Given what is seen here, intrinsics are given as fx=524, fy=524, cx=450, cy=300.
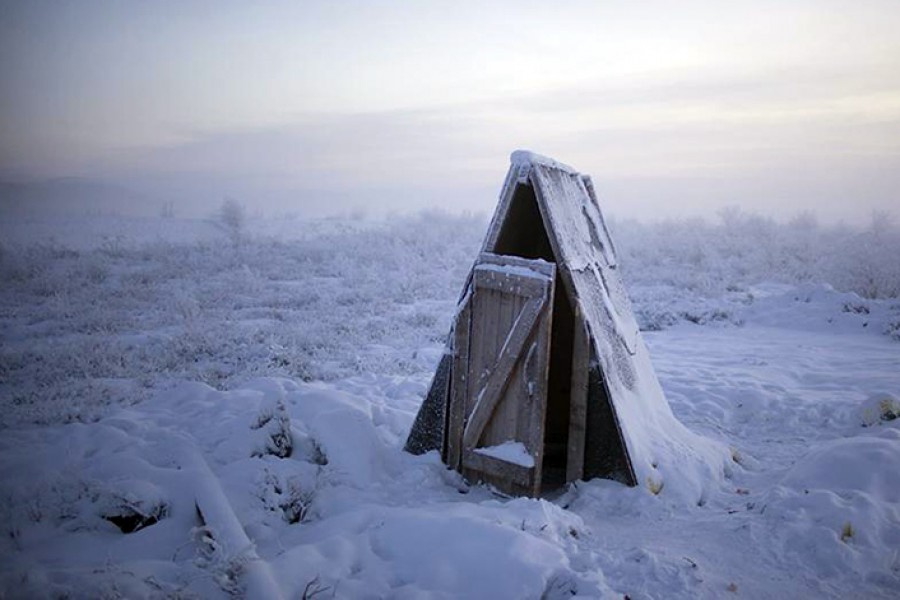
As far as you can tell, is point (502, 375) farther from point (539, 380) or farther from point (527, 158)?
point (527, 158)

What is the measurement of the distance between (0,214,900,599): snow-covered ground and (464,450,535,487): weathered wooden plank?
198mm

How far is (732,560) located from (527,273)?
2.61 metres

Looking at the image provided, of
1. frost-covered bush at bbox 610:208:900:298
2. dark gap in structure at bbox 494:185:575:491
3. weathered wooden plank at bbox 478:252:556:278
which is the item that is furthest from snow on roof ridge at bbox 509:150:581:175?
frost-covered bush at bbox 610:208:900:298

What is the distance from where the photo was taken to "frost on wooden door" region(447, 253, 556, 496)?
4.52 m

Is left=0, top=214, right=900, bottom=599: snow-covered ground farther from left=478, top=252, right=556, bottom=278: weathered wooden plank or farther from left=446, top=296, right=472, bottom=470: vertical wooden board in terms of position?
left=478, top=252, right=556, bottom=278: weathered wooden plank

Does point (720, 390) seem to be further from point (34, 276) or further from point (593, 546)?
point (34, 276)

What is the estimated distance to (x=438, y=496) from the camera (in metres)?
4.66

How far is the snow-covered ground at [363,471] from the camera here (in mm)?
3281

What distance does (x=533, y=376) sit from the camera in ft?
14.9

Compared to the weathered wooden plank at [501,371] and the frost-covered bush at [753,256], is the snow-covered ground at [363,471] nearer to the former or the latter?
the weathered wooden plank at [501,371]

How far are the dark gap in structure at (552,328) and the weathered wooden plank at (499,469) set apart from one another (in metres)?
0.59

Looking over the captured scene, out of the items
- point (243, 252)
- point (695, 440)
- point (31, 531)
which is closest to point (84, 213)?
point (243, 252)

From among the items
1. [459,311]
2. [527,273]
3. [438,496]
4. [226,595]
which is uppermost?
[527,273]

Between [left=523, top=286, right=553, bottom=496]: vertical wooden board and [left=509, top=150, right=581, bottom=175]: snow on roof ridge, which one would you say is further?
[left=509, top=150, right=581, bottom=175]: snow on roof ridge
